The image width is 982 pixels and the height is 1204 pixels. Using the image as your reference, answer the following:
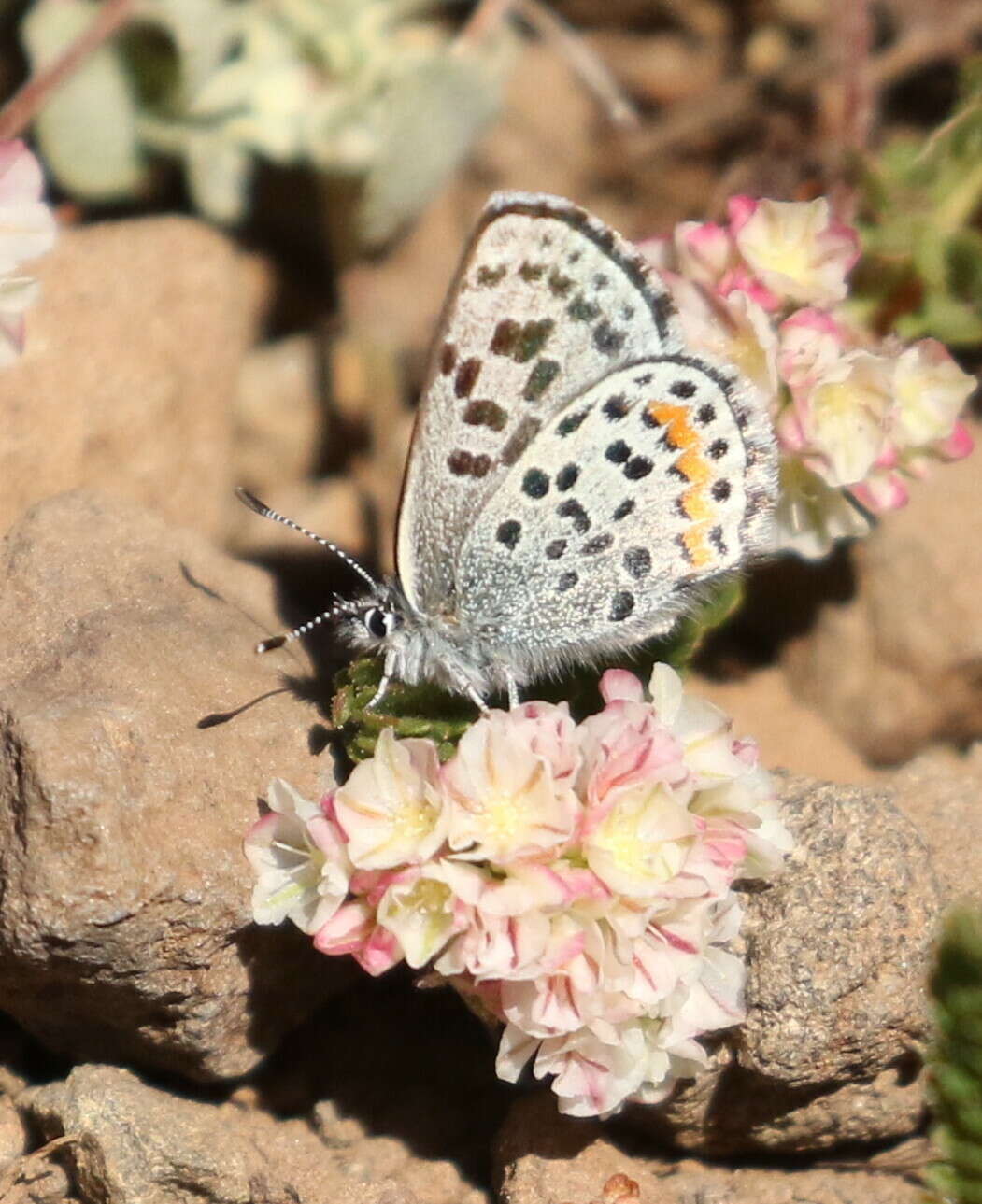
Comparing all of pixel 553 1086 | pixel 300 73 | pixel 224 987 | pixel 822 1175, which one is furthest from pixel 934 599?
pixel 300 73

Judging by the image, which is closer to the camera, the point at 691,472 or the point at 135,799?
the point at 135,799

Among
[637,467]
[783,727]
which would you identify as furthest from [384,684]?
[783,727]

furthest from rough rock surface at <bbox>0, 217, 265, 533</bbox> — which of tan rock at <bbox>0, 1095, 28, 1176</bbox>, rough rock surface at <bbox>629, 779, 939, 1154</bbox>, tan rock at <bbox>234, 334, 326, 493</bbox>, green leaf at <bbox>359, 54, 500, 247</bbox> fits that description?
rough rock surface at <bbox>629, 779, 939, 1154</bbox>

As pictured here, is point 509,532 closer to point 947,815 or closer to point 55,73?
point 947,815

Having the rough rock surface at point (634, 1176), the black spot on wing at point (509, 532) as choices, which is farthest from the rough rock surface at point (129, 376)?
the rough rock surface at point (634, 1176)

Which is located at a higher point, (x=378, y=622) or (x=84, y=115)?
(x=84, y=115)

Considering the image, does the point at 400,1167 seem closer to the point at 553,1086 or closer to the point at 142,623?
the point at 553,1086
